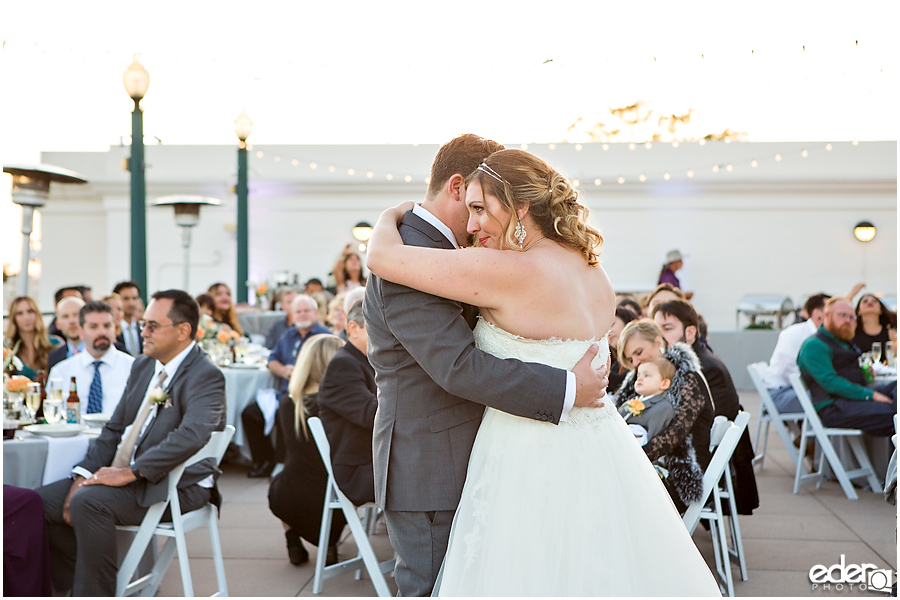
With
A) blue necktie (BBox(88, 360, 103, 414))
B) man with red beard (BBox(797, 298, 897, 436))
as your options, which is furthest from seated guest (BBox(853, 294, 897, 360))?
blue necktie (BBox(88, 360, 103, 414))

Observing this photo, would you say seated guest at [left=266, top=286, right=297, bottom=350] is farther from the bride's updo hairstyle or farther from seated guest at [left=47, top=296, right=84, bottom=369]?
the bride's updo hairstyle

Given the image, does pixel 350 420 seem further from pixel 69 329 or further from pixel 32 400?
pixel 69 329

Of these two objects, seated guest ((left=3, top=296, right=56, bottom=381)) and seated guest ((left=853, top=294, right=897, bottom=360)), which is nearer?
seated guest ((left=3, top=296, right=56, bottom=381))

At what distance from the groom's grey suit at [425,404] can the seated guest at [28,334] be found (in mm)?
4876

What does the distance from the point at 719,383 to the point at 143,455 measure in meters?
3.17

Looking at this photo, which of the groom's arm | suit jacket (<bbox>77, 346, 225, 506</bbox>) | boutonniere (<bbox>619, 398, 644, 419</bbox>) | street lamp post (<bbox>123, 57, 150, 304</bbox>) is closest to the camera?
the groom's arm

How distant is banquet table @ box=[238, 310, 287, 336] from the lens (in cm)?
1233

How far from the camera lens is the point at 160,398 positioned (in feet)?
12.1

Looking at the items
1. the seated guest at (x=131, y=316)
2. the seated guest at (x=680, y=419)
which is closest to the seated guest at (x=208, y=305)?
the seated guest at (x=131, y=316)

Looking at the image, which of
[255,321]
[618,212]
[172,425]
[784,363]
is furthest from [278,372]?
[618,212]

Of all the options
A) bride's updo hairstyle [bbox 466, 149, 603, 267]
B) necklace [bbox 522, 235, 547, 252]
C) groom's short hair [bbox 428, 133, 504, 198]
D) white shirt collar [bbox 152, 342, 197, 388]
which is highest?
groom's short hair [bbox 428, 133, 504, 198]

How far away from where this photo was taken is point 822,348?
20.1 feet

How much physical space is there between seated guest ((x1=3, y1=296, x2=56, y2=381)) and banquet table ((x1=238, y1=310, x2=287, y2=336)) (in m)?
5.79

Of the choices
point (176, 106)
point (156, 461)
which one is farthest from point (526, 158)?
point (176, 106)
